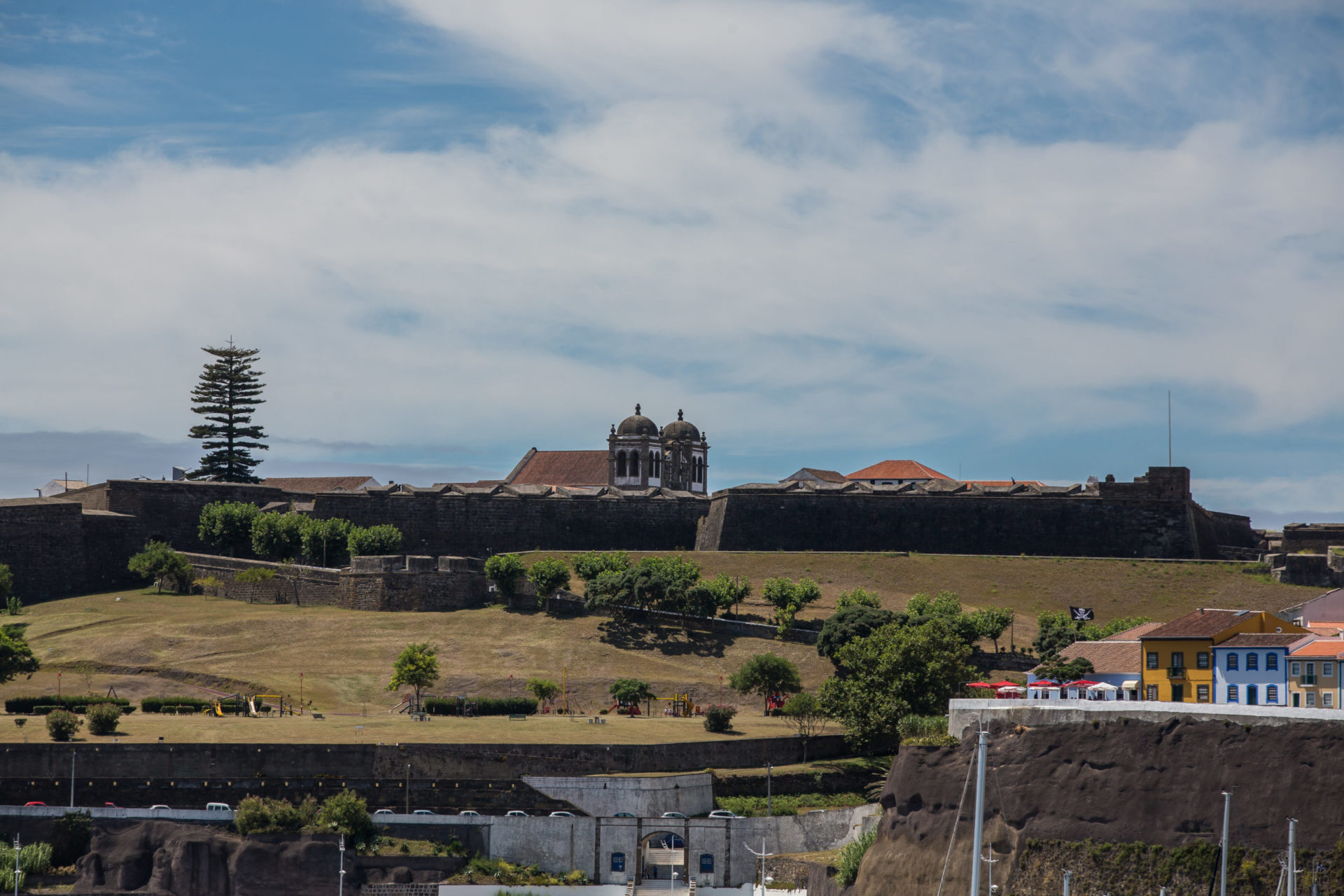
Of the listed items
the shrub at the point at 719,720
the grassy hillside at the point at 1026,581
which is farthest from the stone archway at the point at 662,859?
the grassy hillside at the point at 1026,581

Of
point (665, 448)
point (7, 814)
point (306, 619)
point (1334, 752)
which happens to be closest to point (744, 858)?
point (1334, 752)

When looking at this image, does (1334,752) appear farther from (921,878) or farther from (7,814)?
(7,814)

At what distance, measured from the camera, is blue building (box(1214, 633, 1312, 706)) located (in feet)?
122

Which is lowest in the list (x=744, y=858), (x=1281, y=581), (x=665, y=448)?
(x=744, y=858)

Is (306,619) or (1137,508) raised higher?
(1137,508)

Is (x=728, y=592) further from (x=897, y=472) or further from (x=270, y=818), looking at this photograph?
(x=897, y=472)

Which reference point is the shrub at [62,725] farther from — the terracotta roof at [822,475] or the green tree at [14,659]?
the terracotta roof at [822,475]

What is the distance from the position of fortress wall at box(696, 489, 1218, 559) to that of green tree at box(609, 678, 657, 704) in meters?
27.9

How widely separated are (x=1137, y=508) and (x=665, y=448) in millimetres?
30031

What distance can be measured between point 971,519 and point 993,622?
2299 centimetres

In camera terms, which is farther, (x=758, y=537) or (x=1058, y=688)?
(x=758, y=537)

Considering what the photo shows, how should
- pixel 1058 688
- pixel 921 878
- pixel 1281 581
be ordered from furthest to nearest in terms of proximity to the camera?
pixel 1281 581
pixel 1058 688
pixel 921 878

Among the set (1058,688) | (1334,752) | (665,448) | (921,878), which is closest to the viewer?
(1334,752)

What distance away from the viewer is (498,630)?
6184cm
